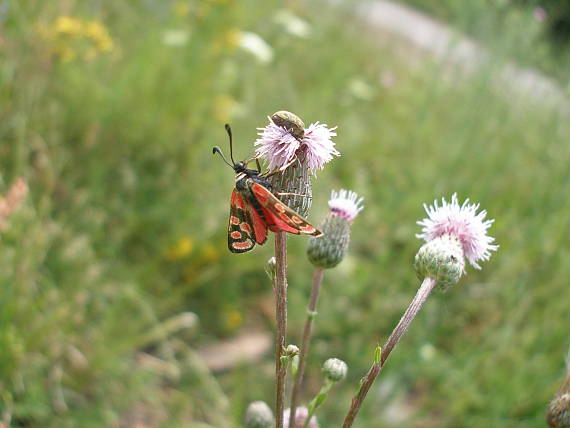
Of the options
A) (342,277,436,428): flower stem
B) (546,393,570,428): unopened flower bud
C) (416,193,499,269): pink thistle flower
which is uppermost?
(416,193,499,269): pink thistle flower

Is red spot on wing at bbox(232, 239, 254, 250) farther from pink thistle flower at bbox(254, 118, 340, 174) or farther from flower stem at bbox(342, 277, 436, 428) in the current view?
flower stem at bbox(342, 277, 436, 428)

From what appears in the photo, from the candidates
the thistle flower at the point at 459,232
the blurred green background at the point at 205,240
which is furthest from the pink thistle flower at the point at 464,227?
the blurred green background at the point at 205,240

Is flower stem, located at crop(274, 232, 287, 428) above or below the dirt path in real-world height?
below

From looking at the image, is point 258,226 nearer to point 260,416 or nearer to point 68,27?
point 260,416

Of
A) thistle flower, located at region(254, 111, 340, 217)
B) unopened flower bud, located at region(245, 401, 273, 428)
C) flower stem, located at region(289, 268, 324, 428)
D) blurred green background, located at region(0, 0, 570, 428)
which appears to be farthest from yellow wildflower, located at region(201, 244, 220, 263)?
thistle flower, located at region(254, 111, 340, 217)

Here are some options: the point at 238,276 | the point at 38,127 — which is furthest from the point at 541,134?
the point at 38,127
